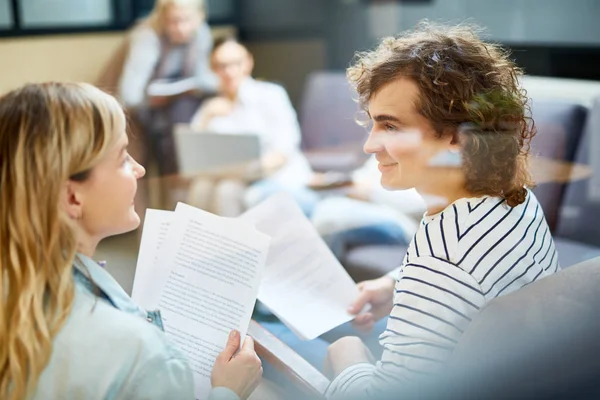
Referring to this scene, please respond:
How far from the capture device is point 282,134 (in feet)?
9.23

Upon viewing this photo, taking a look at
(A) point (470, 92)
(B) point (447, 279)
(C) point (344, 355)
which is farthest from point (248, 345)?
(A) point (470, 92)

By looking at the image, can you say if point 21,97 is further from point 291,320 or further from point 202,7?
point 202,7

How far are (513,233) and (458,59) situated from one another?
223 mm

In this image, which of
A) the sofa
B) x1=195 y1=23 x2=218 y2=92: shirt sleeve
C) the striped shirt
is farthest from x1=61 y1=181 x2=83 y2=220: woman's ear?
x1=195 y1=23 x2=218 y2=92: shirt sleeve

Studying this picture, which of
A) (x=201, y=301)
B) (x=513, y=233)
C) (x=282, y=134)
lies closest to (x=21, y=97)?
(x=201, y=301)

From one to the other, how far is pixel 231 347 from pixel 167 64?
2.41 meters

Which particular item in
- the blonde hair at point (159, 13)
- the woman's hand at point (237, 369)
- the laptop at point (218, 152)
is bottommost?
the laptop at point (218, 152)

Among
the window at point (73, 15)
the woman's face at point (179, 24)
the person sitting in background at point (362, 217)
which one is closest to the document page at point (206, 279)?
the person sitting in background at point (362, 217)

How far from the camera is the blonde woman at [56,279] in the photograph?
0.71 metres

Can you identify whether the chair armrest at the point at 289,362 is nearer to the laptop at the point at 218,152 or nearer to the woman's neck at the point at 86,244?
the woman's neck at the point at 86,244

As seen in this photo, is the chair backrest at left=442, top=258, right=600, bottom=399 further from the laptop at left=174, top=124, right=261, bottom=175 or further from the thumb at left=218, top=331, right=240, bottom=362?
the laptop at left=174, top=124, right=261, bottom=175

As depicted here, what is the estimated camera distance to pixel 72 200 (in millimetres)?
742

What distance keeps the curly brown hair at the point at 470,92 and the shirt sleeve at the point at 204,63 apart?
213cm

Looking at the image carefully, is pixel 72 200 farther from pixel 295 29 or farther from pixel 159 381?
pixel 295 29
